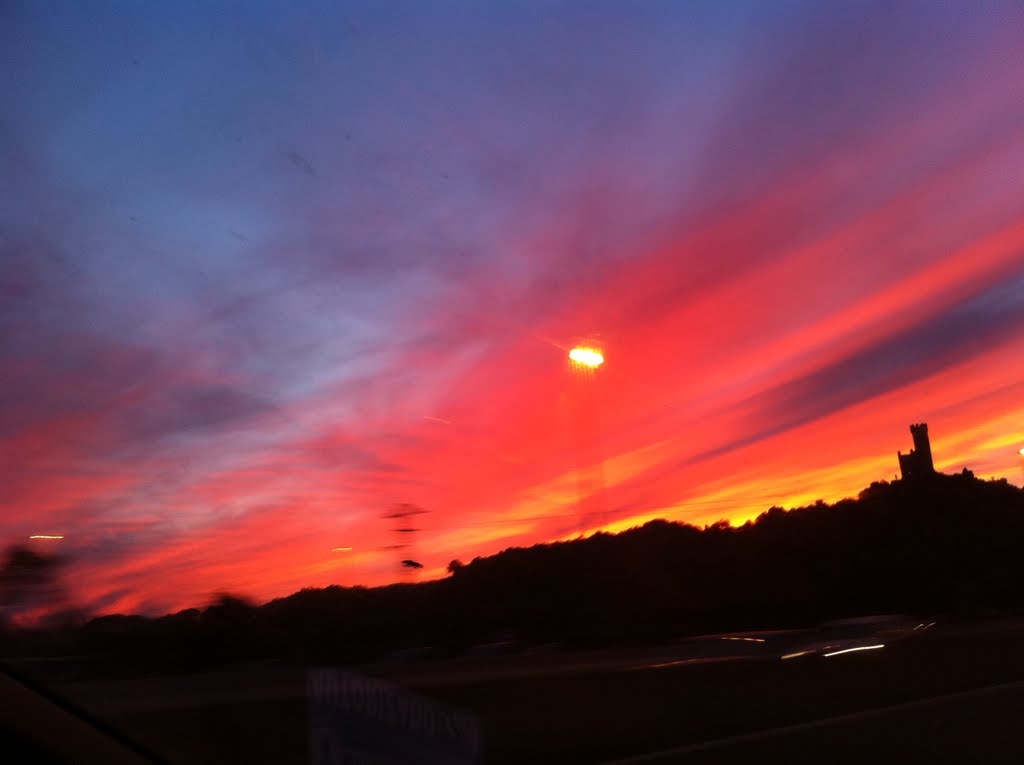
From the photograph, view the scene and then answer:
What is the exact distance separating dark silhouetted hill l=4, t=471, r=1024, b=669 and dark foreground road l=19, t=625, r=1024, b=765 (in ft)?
2.68

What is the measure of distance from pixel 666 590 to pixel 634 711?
11467mm

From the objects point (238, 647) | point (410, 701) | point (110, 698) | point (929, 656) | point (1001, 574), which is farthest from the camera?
point (1001, 574)

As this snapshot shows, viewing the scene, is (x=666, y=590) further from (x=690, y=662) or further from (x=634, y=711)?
(x=634, y=711)

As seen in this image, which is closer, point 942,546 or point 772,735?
point 772,735

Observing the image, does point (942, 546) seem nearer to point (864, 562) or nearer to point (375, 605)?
point (864, 562)

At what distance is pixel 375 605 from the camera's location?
10617 millimetres

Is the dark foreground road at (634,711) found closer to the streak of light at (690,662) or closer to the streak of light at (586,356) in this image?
the streak of light at (690,662)

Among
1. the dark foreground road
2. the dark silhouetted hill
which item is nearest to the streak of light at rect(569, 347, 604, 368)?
the dark silhouetted hill

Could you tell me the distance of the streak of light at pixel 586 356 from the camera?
51.8 ft

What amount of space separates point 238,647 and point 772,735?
13.3 feet

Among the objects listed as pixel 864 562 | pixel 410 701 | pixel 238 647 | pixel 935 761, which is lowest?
pixel 935 761

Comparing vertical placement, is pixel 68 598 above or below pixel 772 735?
above

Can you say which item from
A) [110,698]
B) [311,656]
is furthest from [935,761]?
[110,698]

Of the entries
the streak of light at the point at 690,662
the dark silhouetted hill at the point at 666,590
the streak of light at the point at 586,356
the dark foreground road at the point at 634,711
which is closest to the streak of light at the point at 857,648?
the dark foreground road at the point at 634,711
